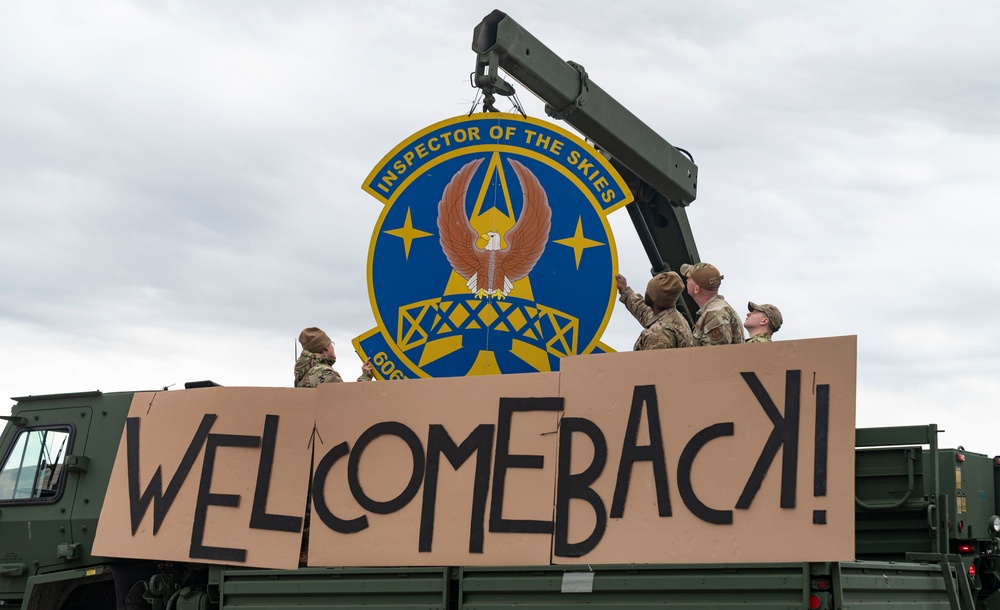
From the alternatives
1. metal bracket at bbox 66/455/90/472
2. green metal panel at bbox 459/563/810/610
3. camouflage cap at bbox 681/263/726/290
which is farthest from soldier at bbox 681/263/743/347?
metal bracket at bbox 66/455/90/472

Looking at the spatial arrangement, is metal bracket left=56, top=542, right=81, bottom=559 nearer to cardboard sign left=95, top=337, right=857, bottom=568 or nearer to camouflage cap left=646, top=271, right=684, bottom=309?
cardboard sign left=95, top=337, right=857, bottom=568

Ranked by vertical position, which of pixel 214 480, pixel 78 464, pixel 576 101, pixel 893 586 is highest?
pixel 576 101

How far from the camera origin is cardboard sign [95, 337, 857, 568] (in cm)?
588

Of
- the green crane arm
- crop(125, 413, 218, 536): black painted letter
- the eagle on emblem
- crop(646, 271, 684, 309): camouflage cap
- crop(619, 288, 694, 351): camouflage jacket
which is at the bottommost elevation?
crop(125, 413, 218, 536): black painted letter

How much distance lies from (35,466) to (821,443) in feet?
18.7

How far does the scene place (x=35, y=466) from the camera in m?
8.55

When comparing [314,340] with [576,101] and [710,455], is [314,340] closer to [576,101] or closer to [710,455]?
[576,101]

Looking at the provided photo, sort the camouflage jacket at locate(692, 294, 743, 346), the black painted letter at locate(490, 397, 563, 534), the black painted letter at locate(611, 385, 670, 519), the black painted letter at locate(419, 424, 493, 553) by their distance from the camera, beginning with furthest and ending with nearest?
1. the camouflage jacket at locate(692, 294, 743, 346)
2. the black painted letter at locate(419, 424, 493, 553)
3. the black painted letter at locate(490, 397, 563, 534)
4. the black painted letter at locate(611, 385, 670, 519)

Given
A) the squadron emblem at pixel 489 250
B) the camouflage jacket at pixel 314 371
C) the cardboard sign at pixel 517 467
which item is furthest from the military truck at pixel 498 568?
the squadron emblem at pixel 489 250

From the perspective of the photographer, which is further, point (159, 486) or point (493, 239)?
point (493, 239)

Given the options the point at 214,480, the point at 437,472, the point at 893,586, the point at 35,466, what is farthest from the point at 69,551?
the point at 893,586

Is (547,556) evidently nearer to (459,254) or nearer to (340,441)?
(340,441)

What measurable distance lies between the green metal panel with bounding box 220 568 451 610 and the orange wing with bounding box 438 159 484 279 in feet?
8.47

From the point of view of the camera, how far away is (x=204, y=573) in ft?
25.2
